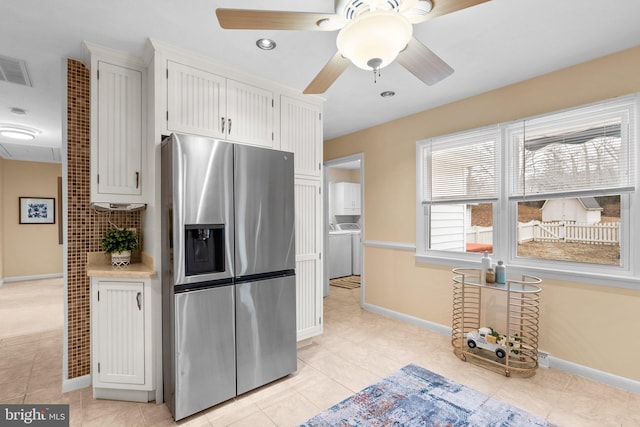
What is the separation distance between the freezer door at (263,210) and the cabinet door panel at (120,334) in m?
0.80

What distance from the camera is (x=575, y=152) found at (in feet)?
8.71

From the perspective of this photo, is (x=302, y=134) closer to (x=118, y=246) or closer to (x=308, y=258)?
(x=308, y=258)

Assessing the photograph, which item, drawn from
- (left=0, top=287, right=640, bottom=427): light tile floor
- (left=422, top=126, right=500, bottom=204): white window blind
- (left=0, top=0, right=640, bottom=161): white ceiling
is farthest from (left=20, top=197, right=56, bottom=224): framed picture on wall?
(left=422, top=126, right=500, bottom=204): white window blind

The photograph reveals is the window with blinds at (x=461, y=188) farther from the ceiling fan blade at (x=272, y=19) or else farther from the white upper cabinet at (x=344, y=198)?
the white upper cabinet at (x=344, y=198)

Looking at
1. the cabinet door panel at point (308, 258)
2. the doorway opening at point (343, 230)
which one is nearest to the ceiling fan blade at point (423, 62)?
the cabinet door panel at point (308, 258)

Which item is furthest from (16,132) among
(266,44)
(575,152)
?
(575,152)

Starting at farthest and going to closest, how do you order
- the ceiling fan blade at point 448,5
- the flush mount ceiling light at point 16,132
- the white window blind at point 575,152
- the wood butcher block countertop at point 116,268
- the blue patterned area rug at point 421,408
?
the flush mount ceiling light at point 16,132
the white window blind at point 575,152
the wood butcher block countertop at point 116,268
the blue patterned area rug at point 421,408
the ceiling fan blade at point 448,5

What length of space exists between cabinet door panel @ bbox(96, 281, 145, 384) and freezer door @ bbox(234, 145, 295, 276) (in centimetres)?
80

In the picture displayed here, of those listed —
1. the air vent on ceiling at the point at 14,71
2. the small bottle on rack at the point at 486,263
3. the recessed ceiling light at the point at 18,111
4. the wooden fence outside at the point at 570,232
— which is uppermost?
the air vent on ceiling at the point at 14,71

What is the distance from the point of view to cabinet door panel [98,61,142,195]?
90.4 inches

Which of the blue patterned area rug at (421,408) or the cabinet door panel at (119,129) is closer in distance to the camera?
the blue patterned area rug at (421,408)

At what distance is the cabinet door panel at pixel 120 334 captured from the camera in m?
2.23

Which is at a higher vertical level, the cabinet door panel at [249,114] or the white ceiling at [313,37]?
the white ceiling at [313,37]

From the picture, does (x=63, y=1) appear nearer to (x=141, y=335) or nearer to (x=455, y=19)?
(x=141, y=335)
